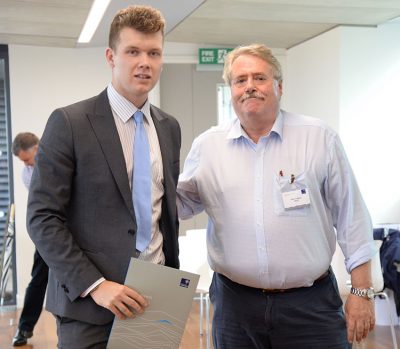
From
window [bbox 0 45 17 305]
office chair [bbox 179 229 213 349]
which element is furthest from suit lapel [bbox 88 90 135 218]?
window [bbox 0 45 17 305]

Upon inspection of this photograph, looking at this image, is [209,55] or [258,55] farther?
[209,55]

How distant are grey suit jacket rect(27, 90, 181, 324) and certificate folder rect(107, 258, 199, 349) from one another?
61mm

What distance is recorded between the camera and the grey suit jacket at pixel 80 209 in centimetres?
155

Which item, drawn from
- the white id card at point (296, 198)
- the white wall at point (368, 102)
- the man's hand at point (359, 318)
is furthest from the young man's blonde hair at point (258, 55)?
the white wall at point (368, 102)

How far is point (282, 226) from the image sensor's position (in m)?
2.05

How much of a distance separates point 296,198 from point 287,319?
0.47 metres

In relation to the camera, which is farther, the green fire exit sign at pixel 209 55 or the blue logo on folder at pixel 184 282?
the green fire exit sign at pixel 209 55

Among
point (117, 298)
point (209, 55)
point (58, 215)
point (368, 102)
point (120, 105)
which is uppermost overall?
point (209, 55)

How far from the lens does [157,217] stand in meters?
1.75

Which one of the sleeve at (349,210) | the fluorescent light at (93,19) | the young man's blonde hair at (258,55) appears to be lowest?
the sleeve at (349,210)

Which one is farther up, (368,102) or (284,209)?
(368,102)

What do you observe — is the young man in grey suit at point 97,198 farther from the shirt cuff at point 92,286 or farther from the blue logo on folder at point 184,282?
the blue logo on folder at point 184,282

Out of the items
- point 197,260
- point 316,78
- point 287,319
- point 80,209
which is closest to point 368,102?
point 316,78

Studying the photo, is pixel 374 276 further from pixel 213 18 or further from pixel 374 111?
pixel 213 18
